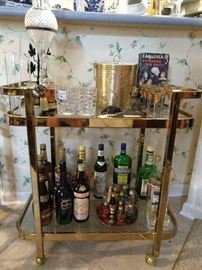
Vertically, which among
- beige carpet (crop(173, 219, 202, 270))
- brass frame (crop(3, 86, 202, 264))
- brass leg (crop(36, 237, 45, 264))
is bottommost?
beige carpet (crop(173, 219, 202, 270))

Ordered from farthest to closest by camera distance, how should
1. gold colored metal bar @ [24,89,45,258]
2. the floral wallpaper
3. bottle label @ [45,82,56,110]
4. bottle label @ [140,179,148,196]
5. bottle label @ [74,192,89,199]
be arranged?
bottle label @ [140,179,148,196] → the floral wallpaper → bottle label @ [74,192,89,199] → bottle label @ [45,82,56,110] → gold colored metal bar @ [24,89,45,258]

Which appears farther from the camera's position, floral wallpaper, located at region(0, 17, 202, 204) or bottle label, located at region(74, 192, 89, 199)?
floral wallpaper, located at region(0, 17, 202, 204)

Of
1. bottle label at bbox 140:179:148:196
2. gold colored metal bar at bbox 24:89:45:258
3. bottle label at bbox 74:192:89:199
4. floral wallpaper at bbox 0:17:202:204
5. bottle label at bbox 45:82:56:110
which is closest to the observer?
gold colored metal bar at bbox 24:89:45:258

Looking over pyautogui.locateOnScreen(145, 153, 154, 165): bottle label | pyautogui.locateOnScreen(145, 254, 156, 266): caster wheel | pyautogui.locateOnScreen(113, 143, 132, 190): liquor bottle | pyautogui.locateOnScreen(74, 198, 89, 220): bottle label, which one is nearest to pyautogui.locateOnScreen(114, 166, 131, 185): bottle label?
pyautogui.locateOnScreen(113, 143, 132, 190): liquor bottle

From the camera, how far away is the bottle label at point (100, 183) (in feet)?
3.80

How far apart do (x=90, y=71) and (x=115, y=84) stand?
0.29 m

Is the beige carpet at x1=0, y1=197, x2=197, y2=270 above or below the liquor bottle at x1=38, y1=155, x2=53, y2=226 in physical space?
below

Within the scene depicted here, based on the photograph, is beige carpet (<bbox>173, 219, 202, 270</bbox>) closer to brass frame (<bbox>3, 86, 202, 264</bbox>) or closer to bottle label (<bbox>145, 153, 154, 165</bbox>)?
brass frame (<bbox>3, 86, 202, 264</bbox>)

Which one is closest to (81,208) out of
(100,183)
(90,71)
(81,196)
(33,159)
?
(81,196)

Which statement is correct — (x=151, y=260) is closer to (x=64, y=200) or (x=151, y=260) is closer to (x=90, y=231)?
(x=90, y=231)

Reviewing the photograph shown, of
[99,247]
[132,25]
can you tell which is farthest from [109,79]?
[99,247]

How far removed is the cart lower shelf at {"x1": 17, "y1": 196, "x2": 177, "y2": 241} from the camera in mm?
958

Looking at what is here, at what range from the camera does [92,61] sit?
3.68 feet

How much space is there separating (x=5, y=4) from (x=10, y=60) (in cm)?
22
